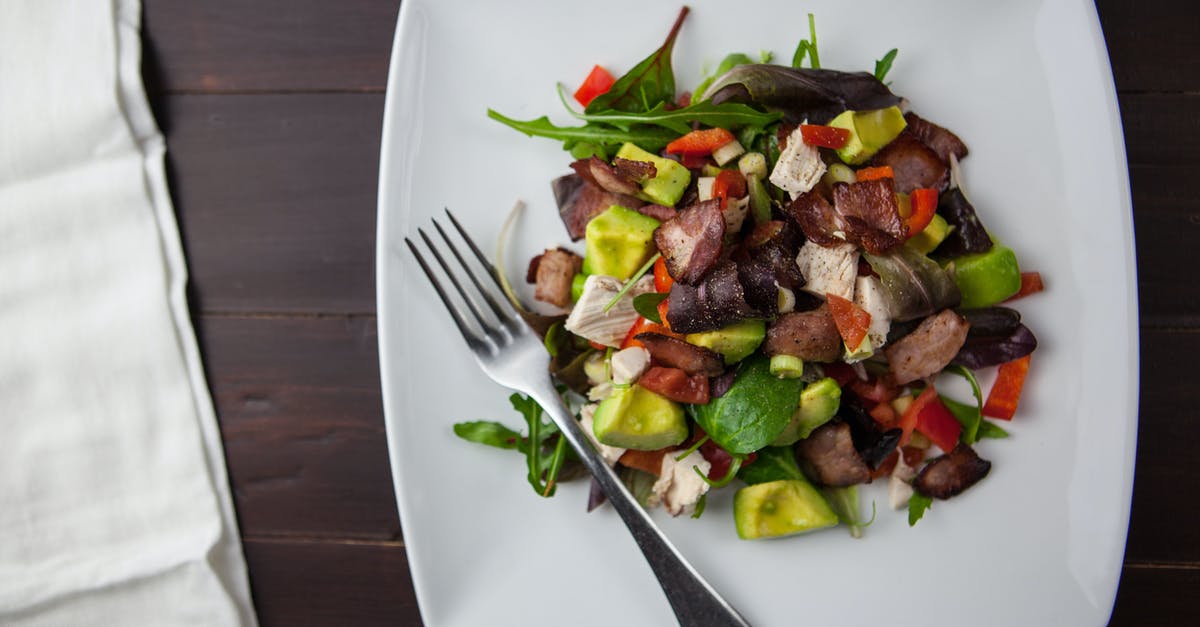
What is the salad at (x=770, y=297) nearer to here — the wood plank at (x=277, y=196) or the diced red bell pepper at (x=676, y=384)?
A: the diced red bell pepper at (x=676, y=384)

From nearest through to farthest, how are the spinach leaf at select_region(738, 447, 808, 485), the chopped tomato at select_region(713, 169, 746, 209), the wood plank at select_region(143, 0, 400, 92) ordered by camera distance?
the chopped tomato at select_region(713, 169, 746, 209) → the spinach leaf at select_region(738, 447, 808, 485) → the wood plank at select_region(143, 0, 400, 92)

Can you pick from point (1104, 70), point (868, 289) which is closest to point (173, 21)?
point (868, 289)

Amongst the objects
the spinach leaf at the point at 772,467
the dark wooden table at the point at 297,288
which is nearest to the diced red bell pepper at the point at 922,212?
the spinach leaf at the point at 772,467

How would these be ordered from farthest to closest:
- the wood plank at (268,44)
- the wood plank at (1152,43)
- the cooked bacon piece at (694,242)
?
the wood plank at (268,44), the wood plank at (1152,43), the cooked bacon piece at (694,242)

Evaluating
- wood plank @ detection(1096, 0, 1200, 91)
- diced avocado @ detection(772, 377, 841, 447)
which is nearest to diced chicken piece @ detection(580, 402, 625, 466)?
diced avocado @ detection(772, 377, 841, 447)

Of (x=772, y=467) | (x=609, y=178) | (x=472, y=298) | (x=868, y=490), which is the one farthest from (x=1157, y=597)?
(x=472, y=298)

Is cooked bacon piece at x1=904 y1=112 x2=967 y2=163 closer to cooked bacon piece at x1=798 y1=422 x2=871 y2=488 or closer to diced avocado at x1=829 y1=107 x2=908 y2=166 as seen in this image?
diced avocado at x1=829 y1=107 x2=908 y2=166
